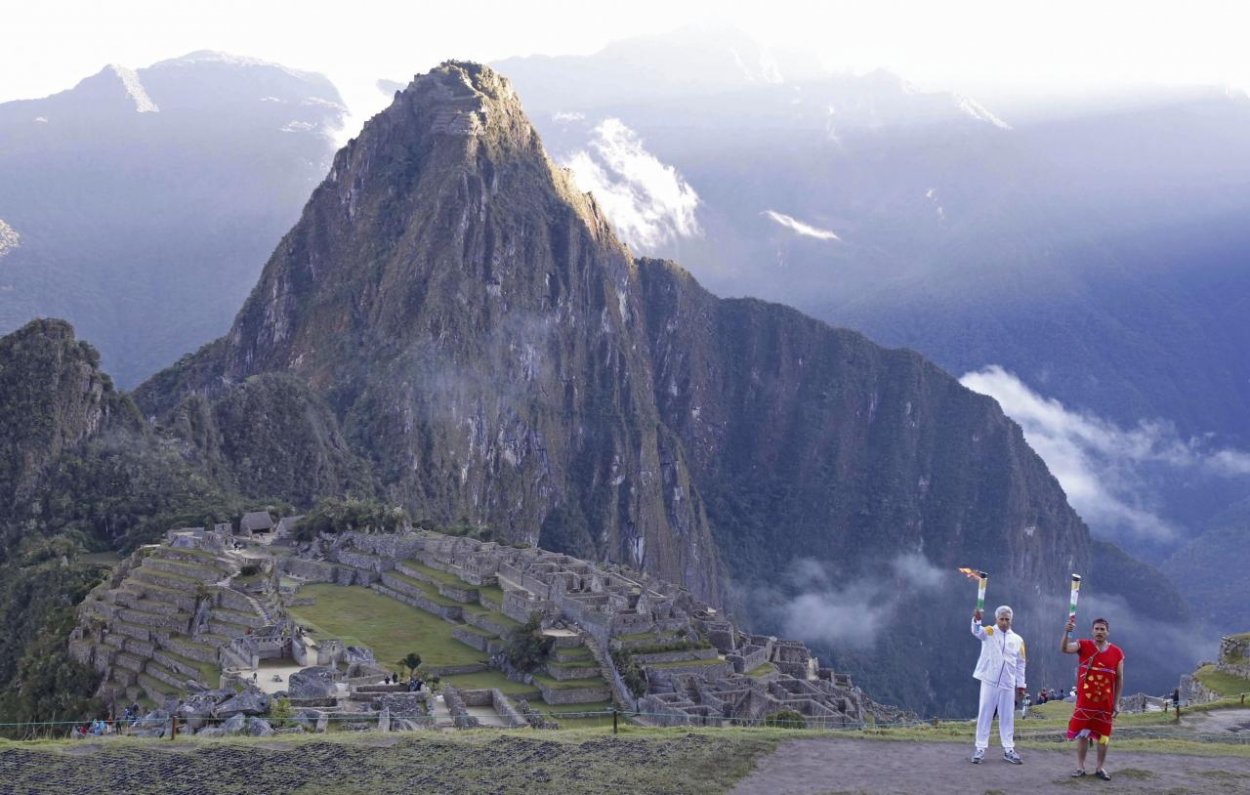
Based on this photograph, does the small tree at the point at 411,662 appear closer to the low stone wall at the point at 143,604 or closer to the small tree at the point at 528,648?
the small tree at the point at 528,648

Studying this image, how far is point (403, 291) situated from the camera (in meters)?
168

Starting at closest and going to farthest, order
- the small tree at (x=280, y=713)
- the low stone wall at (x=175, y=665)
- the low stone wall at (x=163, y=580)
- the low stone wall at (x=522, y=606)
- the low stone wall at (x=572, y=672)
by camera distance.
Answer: the small tree at (x=280, y=713), the low stone wall at (x=175, y=665), the low stone wall at (x=572, y=672), the low stone wall at (x=163, y=580), the low stone wall at (x=522, y=606)

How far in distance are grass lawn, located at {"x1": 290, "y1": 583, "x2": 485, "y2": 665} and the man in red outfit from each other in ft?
129

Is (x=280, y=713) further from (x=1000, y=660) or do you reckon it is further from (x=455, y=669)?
(x=455, y=669)

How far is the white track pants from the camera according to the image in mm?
25234

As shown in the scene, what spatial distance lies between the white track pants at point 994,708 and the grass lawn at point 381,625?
3773 cm

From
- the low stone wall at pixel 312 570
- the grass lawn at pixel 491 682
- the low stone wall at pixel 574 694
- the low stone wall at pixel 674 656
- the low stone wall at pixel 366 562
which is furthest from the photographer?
the low stone wall at pixel 366 562

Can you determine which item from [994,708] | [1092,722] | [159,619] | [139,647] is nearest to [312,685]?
[139,647]

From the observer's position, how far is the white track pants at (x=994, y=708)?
25.2 m

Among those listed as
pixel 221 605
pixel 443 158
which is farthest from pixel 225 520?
pixel 443 158

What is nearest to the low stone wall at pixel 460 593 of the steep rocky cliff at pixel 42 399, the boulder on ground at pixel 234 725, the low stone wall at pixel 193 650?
the low stone wall at pixel 193 650

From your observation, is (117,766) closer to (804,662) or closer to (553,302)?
(804,662)

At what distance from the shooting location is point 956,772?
25.0 metres

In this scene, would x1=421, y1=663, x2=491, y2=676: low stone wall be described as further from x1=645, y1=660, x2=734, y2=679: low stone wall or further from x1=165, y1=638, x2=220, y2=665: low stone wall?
x1=165, y1=638, x2=220, y2=665: low stone wall
